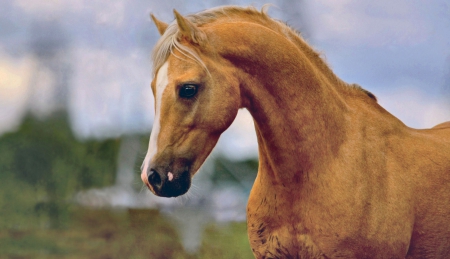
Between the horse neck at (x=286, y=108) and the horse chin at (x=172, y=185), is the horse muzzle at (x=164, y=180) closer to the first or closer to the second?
the horse chin at (x=172, y=185)

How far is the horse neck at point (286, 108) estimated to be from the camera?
1.28 metres

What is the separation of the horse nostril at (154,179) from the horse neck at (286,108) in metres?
0.38

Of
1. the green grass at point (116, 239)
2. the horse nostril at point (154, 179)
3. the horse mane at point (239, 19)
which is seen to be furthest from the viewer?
the green grass at point (116, 239)

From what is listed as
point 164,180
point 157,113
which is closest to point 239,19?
point 157,113

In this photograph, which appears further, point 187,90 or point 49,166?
point 49,166

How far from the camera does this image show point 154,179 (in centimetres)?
112

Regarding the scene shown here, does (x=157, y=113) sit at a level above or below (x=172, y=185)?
above

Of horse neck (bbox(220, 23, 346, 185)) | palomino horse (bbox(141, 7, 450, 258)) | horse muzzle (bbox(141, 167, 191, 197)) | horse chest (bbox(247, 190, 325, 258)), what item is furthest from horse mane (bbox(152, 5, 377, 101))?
horse chest (bbox(247, 190, 325, 258))

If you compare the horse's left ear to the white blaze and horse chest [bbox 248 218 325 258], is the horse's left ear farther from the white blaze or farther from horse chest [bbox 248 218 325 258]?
horse chest [bbox 248 218 325 258]

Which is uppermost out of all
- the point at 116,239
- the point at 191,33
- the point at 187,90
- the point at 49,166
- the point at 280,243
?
the point at 191,33

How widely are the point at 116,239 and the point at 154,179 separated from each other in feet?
6.15

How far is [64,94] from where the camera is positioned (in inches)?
113

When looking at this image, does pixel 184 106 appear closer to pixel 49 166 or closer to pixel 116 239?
pixel 116 239

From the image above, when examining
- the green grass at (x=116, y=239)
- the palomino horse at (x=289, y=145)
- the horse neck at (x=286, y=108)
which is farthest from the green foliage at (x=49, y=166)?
the horse neck at (x=286, y=108)
